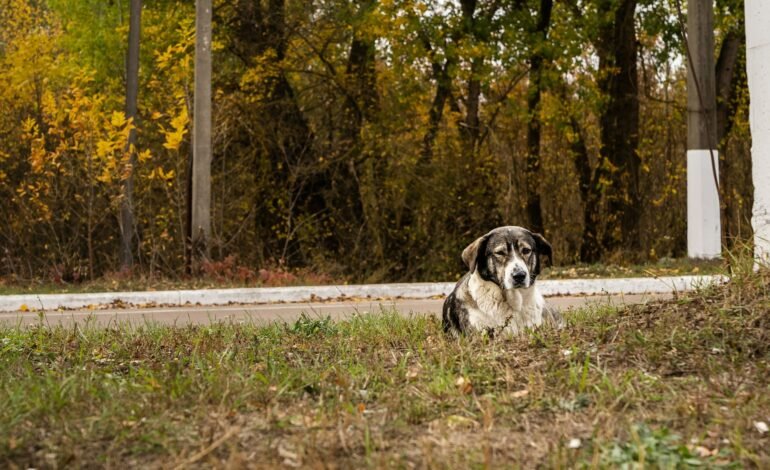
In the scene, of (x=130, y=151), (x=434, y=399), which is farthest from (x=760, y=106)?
(x=130, y=151)

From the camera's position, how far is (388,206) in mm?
23281

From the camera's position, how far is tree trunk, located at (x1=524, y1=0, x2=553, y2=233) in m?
24.7

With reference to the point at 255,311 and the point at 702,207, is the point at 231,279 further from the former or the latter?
the point at 702,207

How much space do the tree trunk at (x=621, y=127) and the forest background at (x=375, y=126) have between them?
36mm

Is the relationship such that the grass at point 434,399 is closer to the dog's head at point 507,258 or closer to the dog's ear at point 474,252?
the dog's head at point 507,258

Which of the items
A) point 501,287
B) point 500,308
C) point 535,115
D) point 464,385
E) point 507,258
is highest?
point 535,115

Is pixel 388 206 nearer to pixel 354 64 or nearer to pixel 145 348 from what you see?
pixel 354 64

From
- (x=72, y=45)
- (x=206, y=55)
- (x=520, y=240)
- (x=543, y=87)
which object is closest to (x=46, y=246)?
(x=206, y=55)

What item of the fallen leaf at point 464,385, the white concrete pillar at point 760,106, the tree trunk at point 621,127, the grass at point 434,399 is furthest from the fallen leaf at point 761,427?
the tree trunk at point 621,127

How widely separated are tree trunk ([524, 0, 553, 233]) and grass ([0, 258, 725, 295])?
695 cm

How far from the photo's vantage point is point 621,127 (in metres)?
24.4

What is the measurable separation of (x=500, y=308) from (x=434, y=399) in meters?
2.31

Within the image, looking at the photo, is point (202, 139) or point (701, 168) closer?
point (202, 139)

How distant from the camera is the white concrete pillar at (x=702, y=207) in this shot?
62.7 ft
